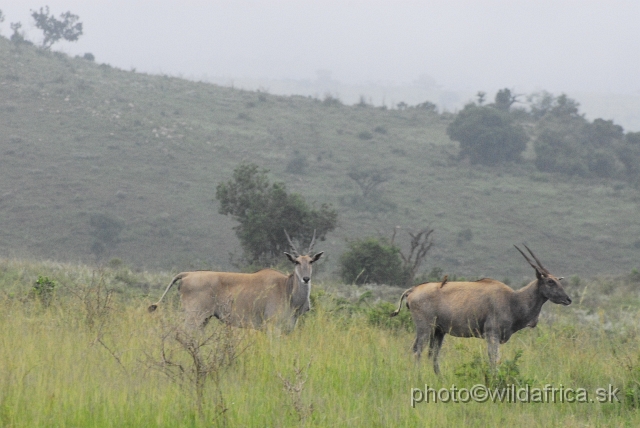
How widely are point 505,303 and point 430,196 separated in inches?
1539

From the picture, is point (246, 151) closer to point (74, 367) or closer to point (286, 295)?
point (286, 295)

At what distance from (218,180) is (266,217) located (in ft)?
66.1

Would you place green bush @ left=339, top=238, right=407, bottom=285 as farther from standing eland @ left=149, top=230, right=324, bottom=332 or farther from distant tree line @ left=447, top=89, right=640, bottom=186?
distant tree line @ left=447, top=89, right=640, bottom=186

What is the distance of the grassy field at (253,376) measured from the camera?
237 inches

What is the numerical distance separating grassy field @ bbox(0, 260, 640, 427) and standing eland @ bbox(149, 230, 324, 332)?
26.4 inches

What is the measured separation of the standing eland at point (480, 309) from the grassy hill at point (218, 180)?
24.2m

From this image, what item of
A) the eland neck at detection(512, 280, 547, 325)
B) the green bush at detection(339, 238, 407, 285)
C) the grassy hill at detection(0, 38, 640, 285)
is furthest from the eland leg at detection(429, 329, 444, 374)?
the grassy hill at detection(0, 38, 640, 285)

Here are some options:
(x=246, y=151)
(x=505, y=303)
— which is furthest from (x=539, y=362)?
(x=246, y=151)

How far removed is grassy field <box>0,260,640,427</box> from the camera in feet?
19.8

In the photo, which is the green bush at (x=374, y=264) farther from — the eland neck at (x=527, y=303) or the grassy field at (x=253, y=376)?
the eland neck at (x=527, y=303)

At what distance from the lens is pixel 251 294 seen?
10461 millimetres

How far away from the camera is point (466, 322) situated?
8.88 metres

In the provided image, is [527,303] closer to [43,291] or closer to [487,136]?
[43,291]

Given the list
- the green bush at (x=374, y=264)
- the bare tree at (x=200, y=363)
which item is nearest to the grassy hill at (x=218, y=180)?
the green bush at (x=374, y=264)
